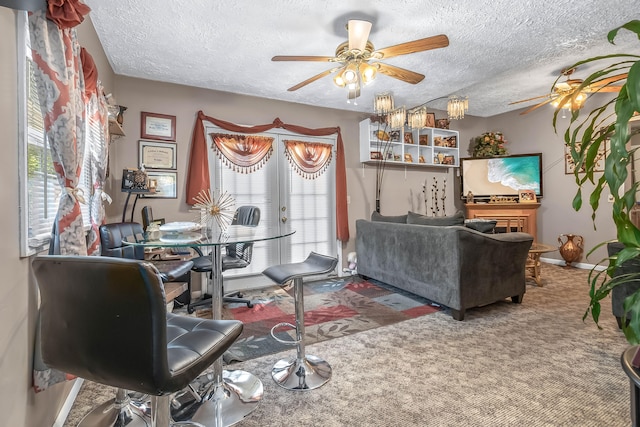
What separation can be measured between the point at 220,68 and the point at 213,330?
288 centimetres

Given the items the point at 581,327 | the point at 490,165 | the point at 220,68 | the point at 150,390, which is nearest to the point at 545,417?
the point at 581,327

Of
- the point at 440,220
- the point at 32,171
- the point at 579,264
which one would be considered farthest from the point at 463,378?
the point at 579,264

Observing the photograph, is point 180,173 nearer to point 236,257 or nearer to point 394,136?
point 236,257

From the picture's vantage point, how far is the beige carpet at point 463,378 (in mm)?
1581

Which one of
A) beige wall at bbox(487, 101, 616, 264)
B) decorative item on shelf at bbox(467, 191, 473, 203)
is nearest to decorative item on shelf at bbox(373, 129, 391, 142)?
decorative item on shelf at bbox(467, 191, 473, 203)

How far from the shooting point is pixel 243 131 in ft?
12.8

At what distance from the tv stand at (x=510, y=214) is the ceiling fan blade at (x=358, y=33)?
4047 millimetres

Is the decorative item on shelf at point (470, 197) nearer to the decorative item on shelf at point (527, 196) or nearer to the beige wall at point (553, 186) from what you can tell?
the decorative item on shelf at point (527, 196)

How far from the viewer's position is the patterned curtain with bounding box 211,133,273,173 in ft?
12.6

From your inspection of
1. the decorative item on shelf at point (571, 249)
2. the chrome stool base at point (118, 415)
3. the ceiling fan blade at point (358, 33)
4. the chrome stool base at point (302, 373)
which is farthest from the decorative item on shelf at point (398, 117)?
the chrome stool base at point (118, 415)

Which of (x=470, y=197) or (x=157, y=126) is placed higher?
(x=157, y=126)

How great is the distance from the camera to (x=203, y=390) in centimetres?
183

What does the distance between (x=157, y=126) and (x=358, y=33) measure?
99.1 inches

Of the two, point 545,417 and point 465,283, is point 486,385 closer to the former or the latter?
point 545,417
